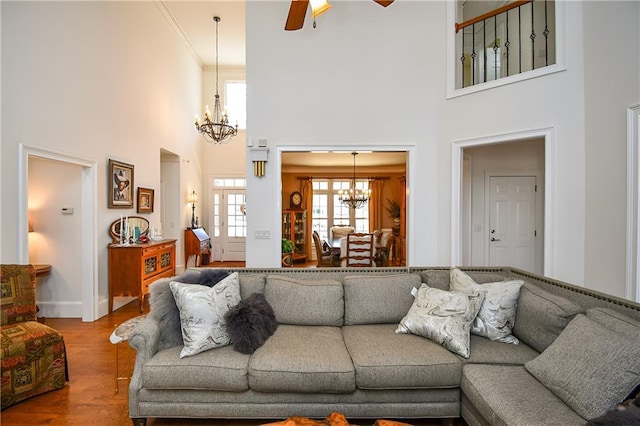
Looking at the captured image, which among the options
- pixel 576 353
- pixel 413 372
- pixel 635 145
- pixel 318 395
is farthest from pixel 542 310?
pixel 635 145

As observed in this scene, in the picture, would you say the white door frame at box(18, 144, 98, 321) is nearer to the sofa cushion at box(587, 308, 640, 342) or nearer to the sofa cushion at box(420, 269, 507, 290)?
the sofa cushion at box(420, 269, 507, 290)

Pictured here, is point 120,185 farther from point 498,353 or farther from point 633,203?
point 633,203

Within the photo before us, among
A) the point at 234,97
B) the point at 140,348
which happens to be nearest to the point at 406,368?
the point at 140,348

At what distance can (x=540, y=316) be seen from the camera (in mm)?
1938

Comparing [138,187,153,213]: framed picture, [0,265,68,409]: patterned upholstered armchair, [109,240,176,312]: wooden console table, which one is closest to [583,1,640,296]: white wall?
[0,265,68,409]: patterned upholstered armchair

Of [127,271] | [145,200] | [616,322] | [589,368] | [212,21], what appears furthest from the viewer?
[212,21]

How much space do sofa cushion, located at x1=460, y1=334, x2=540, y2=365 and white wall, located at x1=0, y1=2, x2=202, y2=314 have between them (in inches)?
156

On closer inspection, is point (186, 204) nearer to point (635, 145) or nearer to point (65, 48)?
point (65, 48)

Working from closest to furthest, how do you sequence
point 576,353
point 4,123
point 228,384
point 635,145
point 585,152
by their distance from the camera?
point 576,353, point 228,384, point 635,145, point 4,123, point 585,152

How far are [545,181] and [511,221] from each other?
1.72 m

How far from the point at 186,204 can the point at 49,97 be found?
4030 millimetres

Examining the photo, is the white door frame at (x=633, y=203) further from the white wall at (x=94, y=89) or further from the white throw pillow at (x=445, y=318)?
the white wall at (x=94, y=89)

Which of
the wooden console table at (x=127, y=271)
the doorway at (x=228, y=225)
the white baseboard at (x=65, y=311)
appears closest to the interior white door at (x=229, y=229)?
the doorway at (x=228, y=225)

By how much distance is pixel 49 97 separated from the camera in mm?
3326
